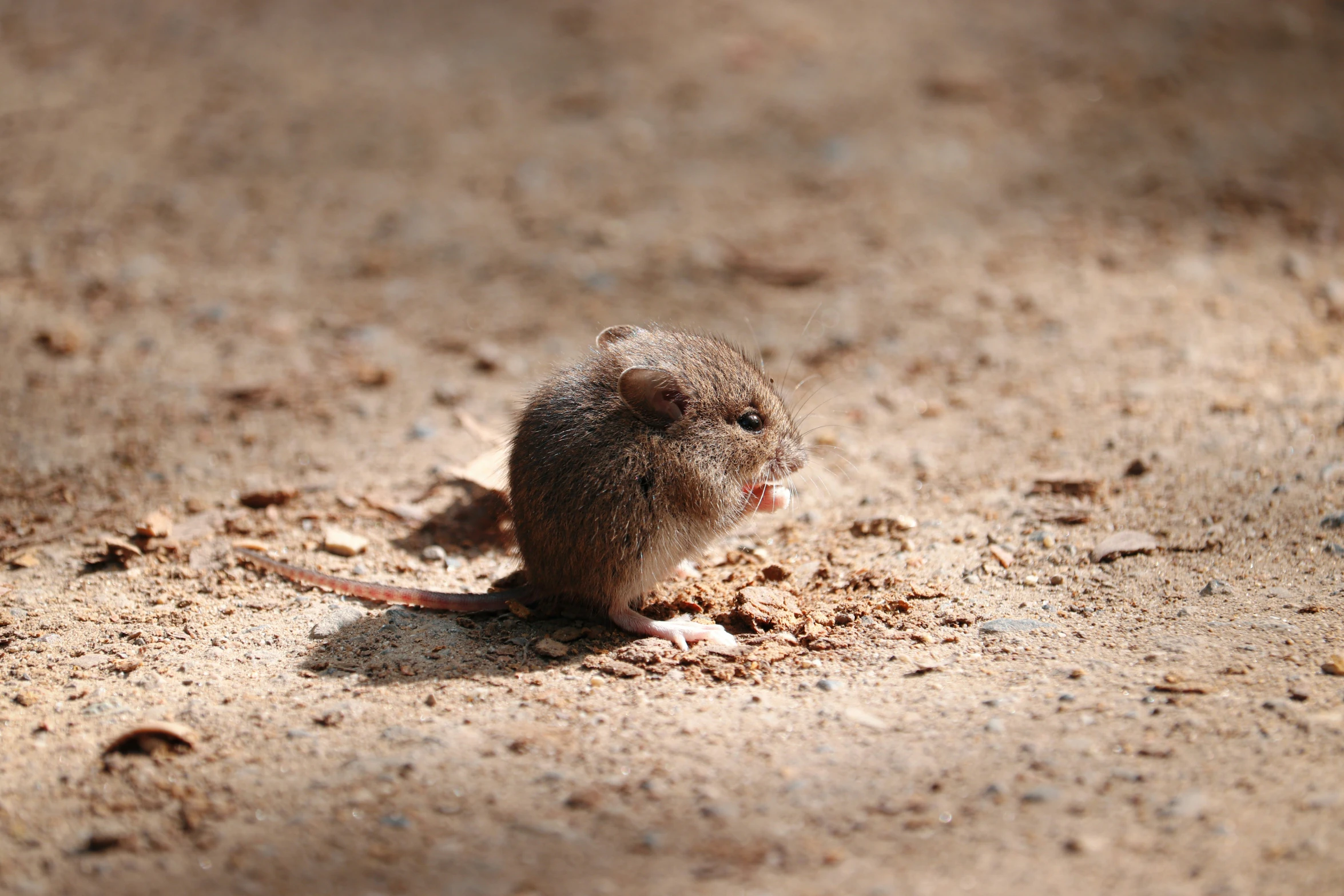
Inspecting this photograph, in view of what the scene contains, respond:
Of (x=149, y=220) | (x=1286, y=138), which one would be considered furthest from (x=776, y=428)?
(x=1286, y=138)

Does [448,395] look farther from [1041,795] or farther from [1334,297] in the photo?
[1334,297]

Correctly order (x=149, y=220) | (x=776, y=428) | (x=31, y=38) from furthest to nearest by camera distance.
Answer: (x=31, y=38)
(x=149, y=220)
(x=776, y=428)

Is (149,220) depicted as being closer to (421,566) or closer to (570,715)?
(421,566)

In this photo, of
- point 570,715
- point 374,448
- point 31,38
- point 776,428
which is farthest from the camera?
point 31,38

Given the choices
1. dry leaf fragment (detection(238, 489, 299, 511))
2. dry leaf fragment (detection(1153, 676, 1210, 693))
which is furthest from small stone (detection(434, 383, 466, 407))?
dry leaf fragment (detection(1153, 676, 1210, 693))

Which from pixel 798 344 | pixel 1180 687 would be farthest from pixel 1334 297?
pixel 1180 687

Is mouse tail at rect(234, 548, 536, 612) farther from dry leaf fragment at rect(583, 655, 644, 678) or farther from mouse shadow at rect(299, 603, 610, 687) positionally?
dry leaf fragment at rect(583, 655, 644, 678)
